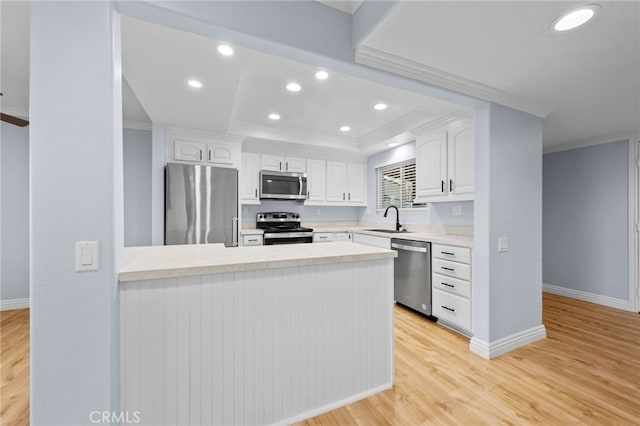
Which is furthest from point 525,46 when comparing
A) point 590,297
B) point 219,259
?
point 590,297

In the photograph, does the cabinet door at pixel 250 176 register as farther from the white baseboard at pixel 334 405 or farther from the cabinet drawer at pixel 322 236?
the white baseboard at pixel 334 405

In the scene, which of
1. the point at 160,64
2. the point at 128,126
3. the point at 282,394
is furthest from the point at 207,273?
the point at 128,126

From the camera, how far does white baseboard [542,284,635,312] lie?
3.30m

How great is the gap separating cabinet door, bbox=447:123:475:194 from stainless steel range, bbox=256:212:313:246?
7.03 feet

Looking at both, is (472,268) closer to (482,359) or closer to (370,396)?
(482,359)

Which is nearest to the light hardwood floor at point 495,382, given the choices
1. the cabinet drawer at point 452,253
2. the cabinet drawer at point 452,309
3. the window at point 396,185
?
the cabinet drawer at point 452,309

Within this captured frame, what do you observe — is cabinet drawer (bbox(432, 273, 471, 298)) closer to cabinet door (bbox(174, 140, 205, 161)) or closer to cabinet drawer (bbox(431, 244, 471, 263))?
cabinet drawer (bbox(431, 244, 471, 263))

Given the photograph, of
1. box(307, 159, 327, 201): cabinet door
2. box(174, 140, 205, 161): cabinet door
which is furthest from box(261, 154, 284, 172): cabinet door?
box(174, 140, 205, 161): cabinet door

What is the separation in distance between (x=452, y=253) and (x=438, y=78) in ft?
5.41

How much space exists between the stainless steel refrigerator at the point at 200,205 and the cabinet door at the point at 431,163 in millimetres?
2405

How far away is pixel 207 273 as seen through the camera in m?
1.28

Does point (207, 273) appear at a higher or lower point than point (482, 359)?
higher

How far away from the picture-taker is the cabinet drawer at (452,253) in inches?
99.0

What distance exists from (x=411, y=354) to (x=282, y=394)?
4.17ft
